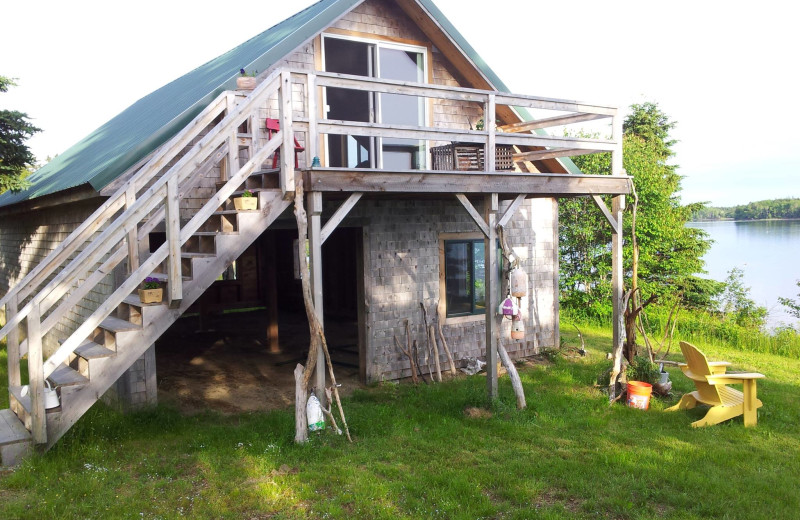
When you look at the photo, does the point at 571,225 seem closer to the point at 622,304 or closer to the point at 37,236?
the point at 622,304

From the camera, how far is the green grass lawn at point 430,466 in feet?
15.8

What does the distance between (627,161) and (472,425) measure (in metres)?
11.9

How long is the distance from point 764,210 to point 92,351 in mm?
56546

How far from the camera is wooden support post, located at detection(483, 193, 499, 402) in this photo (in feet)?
24.9

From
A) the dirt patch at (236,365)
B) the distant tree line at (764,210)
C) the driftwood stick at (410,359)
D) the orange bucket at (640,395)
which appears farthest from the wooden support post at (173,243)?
the distant tree line at (764,210)

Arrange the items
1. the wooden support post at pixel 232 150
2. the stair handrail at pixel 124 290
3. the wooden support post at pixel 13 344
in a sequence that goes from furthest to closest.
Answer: the wooden support post at pixel 232 150 < the wooden support post at pixel 13 344 < the stair handrail at pixel 124 290

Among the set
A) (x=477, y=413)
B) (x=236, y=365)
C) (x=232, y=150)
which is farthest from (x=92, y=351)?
(x=236, y=365)

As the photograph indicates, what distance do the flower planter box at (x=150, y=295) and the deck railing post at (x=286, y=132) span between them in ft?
5.13

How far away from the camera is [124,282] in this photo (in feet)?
17.9

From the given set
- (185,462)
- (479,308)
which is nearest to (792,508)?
(185,462)

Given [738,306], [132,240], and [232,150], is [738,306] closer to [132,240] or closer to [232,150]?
[232,150]

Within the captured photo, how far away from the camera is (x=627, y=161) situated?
1659 cm

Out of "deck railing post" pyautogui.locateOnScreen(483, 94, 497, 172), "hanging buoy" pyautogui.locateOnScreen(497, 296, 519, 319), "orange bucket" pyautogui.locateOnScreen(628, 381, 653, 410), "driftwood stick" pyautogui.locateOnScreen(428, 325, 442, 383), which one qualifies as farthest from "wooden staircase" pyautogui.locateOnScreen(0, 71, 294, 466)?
"orange bucket" pyautogui.locateOnScreen(628, 381, 653, 410)

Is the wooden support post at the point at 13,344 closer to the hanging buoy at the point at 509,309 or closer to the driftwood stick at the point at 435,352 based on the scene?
the hanging buoy at the point at 509,309
